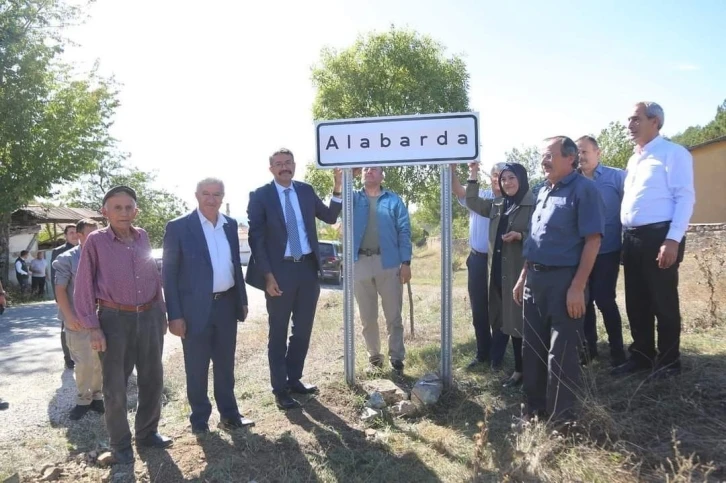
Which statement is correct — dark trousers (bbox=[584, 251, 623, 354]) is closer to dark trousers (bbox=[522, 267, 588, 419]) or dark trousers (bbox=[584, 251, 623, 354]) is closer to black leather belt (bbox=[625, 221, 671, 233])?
black leather belt (bbox=[625, 221, 671, 233])

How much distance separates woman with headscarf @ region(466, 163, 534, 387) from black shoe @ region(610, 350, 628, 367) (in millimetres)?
796

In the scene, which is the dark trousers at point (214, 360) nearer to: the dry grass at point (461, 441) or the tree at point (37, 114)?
the dry grass at point (461, 441)

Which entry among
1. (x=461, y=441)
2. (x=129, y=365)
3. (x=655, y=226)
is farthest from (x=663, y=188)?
(x=129, y=365)

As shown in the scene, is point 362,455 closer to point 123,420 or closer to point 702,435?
point 123,420

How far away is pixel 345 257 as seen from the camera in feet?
15.0

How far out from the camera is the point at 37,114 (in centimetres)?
1747

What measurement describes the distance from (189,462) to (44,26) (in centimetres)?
2004

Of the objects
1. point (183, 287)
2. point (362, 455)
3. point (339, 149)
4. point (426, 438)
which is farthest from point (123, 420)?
point (339, 149)

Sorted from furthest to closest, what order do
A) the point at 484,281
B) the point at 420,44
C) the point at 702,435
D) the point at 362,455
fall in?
the point at 420,44
the point at 484,281
the point at 362,455
the point at 702,435

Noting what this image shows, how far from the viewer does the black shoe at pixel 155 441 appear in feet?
12.1

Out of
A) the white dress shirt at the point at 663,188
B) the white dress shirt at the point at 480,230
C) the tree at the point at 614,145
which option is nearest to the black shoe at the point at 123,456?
the white dress shirt at the point at 480,230

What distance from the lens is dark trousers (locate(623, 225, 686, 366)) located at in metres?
3.90

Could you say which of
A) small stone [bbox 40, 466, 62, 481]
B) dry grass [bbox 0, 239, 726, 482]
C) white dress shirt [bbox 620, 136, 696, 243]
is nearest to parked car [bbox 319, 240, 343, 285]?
dry grass [bbox 0, 239, 726, 482]

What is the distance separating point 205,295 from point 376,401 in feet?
4.97
